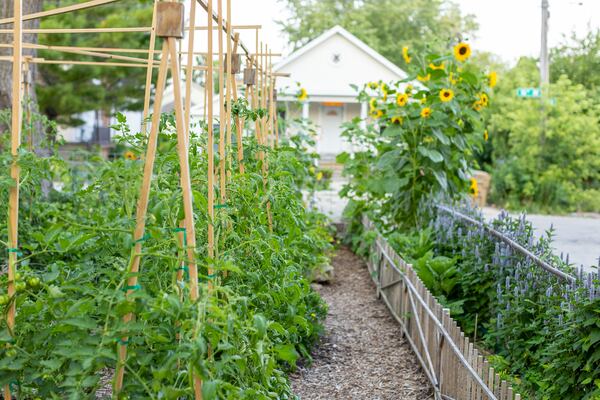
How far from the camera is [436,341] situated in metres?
4.72

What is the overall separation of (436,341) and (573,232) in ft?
27.5

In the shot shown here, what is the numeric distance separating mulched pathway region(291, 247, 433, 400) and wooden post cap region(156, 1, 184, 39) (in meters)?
2.56

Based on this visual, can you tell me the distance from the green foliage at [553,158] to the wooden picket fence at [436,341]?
10.7 m

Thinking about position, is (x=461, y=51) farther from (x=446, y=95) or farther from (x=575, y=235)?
(x=575, y=235)

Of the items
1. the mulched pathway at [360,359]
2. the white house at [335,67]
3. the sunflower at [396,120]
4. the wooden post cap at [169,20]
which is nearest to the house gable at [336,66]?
the white house at [335,67]

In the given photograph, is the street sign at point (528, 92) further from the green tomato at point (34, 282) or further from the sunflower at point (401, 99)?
the green tomato at point (34, 282)

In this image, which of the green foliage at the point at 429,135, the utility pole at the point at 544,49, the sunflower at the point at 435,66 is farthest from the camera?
the utility pole at the point at 544,49

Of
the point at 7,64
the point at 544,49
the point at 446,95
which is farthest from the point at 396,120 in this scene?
the point at 544,49

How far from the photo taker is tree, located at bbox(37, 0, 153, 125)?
19883 mm

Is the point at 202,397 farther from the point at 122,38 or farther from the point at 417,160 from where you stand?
the point at 122,38

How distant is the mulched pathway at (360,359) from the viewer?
189 inches

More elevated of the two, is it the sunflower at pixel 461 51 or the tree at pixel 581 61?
the tree at pixel 581 61

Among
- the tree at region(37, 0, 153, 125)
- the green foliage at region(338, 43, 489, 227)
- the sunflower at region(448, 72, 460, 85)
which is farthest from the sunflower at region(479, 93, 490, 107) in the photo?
the tree at region(37, 0, 153, 125)

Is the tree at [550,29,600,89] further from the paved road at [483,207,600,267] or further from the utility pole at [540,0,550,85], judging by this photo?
the paved road at [483,207,600,267]
